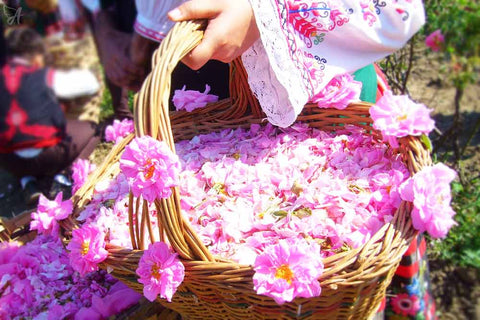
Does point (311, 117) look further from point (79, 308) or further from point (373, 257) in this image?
point (79, 308)

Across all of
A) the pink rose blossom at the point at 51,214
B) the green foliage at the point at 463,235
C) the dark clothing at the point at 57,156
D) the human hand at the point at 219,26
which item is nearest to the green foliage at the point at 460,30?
the green foliage at the point at 463,235

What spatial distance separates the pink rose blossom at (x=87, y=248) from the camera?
2.92 ft

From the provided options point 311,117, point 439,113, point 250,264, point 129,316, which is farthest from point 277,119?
point 439,113

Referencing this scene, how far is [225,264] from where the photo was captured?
0.80 meters

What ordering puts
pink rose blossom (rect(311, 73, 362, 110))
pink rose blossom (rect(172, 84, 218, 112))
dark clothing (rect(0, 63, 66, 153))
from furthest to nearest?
1. dark clothing (rect(0, 63, 66, 153))
2. pink rose blossom (rect(172, 84, 218, 112))
3. pink rose blossom (rect(311, 73, 362, 110))

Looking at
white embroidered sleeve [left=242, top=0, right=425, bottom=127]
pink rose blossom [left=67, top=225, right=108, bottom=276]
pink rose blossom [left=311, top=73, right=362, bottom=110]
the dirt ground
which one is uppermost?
white embroidered sleeve [left=242, top=0, right=425, bottom=127]

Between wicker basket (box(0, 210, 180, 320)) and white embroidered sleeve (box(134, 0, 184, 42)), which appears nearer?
wicker basket (box(0, 210, 180, 320))

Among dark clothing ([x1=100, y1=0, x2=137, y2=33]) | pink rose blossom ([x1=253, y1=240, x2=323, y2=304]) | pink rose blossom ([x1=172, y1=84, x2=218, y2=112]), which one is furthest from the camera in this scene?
dark clothing ([x1=100, y1=0, x2=137, y2=33])

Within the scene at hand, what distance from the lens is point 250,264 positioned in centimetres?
81

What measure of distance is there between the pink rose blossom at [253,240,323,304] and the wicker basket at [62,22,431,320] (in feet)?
0.08

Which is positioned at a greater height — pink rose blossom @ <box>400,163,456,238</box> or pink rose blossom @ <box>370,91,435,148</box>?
pink rose blossom @ <box>370,91,435,148</box>

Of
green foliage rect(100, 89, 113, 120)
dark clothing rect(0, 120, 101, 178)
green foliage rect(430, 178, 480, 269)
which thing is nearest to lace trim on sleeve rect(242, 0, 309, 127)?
green foliage rect(430, 178, 480, 269)

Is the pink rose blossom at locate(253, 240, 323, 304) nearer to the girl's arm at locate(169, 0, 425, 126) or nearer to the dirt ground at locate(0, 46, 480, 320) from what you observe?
the girl's arm at locate(169, 0, 425, 126)

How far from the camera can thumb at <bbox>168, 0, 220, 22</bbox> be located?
2.97ft
